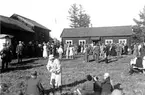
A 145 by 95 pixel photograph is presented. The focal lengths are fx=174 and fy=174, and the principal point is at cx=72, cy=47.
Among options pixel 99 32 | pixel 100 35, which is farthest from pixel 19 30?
pixel 99 32

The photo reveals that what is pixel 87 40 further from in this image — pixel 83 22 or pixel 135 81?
pixel 83 22

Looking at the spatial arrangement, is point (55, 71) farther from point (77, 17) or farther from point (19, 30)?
point (77, 17)

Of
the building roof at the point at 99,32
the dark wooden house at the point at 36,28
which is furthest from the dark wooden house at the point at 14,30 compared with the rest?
the building roof at the point at 99,32

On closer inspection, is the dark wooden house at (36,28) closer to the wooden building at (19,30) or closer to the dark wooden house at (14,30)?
the wooden building at (19,30)

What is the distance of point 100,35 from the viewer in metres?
36.8

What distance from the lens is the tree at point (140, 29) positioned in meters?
41.2

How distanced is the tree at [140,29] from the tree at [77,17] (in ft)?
97.8

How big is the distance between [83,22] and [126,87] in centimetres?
6605

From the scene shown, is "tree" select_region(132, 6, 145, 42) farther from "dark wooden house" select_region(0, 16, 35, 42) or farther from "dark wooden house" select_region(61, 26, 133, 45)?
"dark wooden house" select_region(0, 16, 35, 42)

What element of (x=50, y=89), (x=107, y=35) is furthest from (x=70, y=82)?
(x=107, y=35)

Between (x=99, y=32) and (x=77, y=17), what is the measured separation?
36.8 metres

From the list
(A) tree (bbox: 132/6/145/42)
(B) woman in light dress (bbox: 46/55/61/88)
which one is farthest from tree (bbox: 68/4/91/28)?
(B) woman in light dress (bbox: 46/55/61/88)

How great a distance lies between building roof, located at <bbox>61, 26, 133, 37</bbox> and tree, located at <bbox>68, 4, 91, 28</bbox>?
32168mm

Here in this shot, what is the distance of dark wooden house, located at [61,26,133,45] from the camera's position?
114 feet
